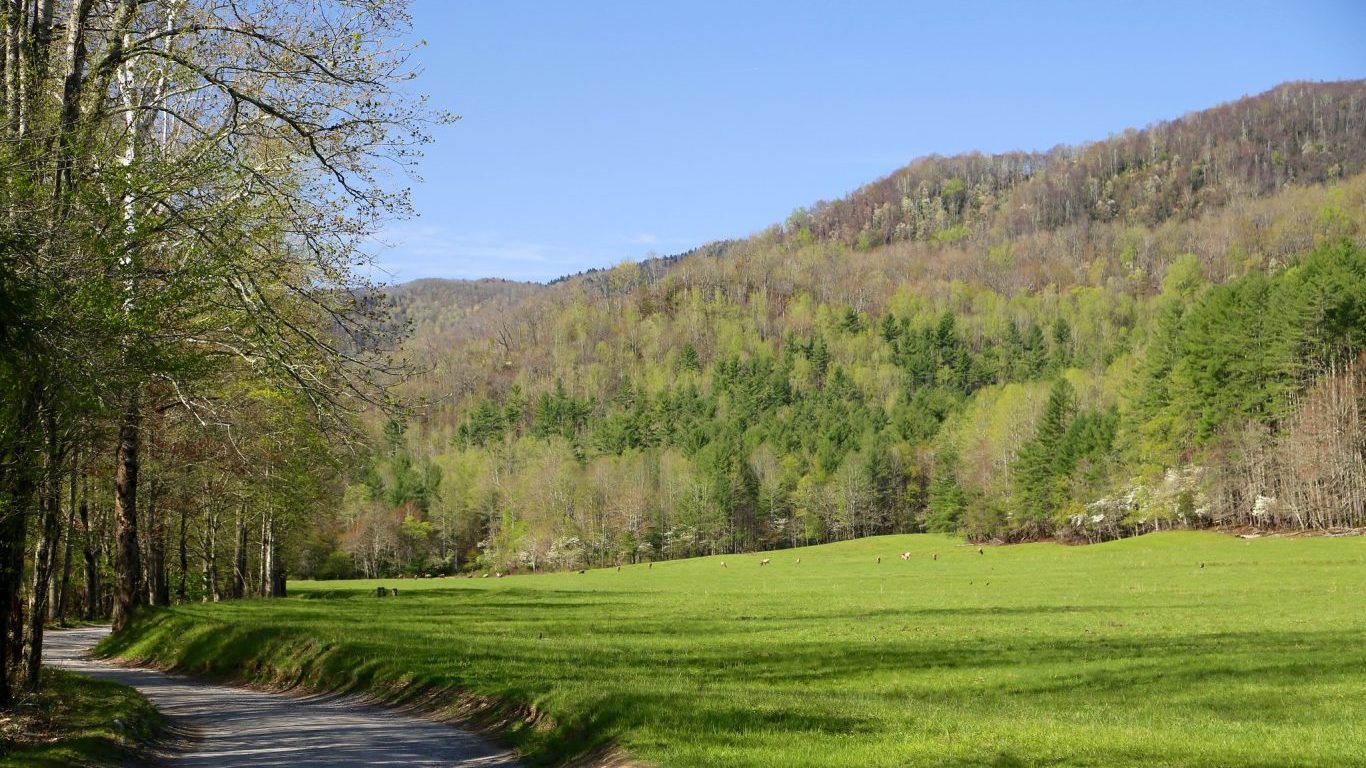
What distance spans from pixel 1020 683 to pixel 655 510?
10950 cm

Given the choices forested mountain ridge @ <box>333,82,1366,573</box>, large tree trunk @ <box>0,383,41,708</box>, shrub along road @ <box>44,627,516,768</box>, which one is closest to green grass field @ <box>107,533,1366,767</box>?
shrub along road @ <box>44,627,516,768</box>

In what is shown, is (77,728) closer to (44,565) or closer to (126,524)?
(44,565)

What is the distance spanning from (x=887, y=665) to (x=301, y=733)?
1188 cm

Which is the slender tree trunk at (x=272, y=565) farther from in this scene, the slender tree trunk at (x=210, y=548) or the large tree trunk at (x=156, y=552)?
the large tree trunk at (x=156, y=552)

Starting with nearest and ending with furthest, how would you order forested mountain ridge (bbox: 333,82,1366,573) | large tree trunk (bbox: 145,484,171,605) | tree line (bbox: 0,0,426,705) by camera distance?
tree line (bbox: 0,0,426,705)
large tree trunk (bbox: 145,484,171,605)
forested mountain ridge (bbox: 333,82,1366,573)

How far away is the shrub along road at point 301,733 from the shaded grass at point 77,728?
1.74 ft

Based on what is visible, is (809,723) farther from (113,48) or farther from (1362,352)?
(1362,352)

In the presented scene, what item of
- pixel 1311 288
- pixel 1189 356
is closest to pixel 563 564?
pixel 1189 356

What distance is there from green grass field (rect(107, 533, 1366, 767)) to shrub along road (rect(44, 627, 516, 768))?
2.72 feet

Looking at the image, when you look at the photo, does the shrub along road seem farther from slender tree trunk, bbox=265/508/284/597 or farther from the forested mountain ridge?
slender tree trunk, bbox=265/508/284/597

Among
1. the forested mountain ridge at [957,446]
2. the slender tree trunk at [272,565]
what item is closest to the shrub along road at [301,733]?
the forested mountain ridge at [957,446]

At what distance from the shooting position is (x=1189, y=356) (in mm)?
80375

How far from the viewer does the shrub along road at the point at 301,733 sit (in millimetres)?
11914

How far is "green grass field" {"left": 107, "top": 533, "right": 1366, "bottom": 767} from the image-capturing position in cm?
1116
